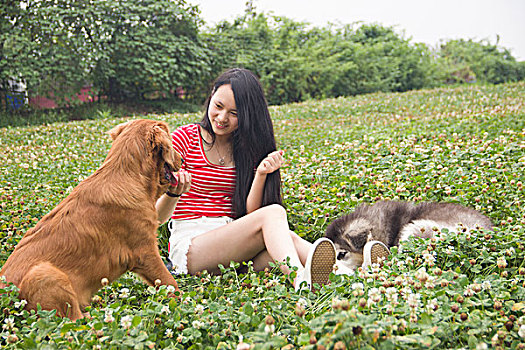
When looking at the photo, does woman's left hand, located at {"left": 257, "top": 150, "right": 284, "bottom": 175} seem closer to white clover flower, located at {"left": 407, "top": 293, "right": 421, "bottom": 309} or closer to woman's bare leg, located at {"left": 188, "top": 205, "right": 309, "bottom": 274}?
woman's bare leg, located at {"left": 188, "top": 205, "right": 309, "bottom": 274}

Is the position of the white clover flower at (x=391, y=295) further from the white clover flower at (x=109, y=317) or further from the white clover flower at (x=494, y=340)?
the white clover flower at (x=109, y=317)

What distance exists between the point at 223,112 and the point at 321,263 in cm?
173

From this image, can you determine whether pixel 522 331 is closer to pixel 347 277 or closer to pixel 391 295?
pixel 391 295

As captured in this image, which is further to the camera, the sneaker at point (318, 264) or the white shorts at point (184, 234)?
the white shorts at point (184, 234)

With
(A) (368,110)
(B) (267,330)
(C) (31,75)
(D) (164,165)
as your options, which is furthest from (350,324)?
(C) (31,75)

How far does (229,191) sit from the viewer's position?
4.38 metres

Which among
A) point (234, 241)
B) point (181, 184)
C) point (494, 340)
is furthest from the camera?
point (234, 241)

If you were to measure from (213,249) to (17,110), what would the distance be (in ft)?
50.8

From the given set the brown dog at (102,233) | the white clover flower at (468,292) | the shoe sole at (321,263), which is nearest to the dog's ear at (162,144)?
the brown dog at (102,233)

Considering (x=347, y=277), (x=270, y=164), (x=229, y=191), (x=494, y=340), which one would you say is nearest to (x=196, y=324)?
(x=347, y=277)

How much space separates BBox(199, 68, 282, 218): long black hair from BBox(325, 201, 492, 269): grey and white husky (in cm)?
77

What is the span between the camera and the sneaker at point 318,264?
322 centimetres

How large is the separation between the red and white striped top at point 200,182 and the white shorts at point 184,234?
75mm

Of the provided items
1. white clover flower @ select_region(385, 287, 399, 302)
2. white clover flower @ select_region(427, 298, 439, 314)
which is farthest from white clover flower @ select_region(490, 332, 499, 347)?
white clover flower @ select_region(385, 287, 399, 302)
